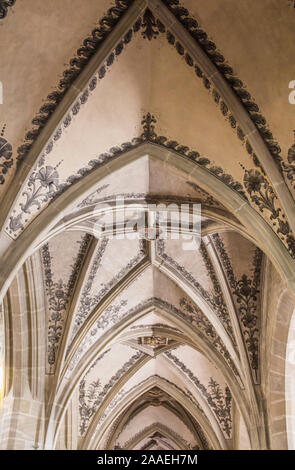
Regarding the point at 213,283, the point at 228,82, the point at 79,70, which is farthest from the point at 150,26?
the point at 213,283

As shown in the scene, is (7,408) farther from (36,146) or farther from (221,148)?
(221,148)

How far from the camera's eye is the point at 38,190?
6.76 m

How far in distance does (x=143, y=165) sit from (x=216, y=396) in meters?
7.05

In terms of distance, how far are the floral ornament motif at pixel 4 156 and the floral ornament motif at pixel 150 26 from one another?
72.5 inches

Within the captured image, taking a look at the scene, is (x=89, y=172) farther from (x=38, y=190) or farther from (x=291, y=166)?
(x=291, y=166)

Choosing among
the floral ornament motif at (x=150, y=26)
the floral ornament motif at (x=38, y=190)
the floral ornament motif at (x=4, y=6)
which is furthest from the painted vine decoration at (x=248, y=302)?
the floral ornament motif at (x=4, y=6)

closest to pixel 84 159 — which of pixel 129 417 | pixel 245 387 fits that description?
pixel 245 387

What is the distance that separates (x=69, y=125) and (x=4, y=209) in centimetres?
122

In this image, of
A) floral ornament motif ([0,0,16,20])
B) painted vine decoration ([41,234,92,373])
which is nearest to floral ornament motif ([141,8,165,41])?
floral ornament motif ([0,0,16,20])

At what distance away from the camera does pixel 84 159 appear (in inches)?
278

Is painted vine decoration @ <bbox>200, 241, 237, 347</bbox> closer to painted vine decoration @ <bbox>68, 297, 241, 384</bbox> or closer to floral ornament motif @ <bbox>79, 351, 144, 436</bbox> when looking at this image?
painted vine decoration @ <bbox>68, 297, 241, 384</bbox>

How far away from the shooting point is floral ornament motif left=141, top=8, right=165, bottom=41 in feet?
19.8
